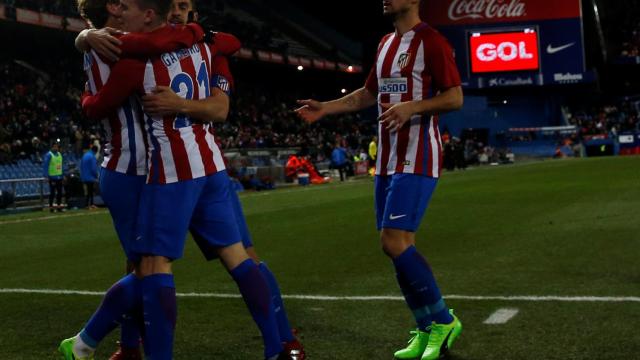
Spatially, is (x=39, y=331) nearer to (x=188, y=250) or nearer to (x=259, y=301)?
(x=259, y=301)

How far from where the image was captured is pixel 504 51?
55000 mm

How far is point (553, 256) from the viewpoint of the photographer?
28.4ft

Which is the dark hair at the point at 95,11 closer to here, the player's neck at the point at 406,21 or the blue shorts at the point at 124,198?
the blue shorts at the point at 124,198

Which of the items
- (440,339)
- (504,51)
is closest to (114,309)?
(440,339)

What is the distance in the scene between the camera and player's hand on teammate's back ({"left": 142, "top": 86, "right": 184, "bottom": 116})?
139 inches

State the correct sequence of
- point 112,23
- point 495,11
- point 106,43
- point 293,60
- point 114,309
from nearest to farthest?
point 106,43
point 112,23
point 114,309
point 293,60
point 495,11

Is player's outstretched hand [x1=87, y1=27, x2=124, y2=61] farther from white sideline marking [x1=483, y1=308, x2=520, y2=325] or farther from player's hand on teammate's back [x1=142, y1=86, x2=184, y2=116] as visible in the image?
white sideline marking [x1=483, y1=308, x2=520, y2=325]

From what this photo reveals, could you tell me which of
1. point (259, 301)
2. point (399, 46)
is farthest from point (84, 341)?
point (399, 46)

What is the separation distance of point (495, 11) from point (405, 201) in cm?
5614

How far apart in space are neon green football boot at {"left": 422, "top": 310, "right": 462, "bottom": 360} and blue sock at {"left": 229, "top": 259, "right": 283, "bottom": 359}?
2.97ft

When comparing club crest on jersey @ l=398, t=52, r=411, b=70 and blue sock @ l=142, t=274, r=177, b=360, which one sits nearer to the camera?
blue sock @ l=142, t=274, r=177, b=360

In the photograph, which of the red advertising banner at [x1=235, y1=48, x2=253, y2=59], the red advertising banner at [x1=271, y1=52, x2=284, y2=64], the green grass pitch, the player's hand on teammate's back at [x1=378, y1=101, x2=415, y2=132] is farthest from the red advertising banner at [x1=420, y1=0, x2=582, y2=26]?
the player's hand on teammate's back at [x1=378, y1=101, x2=415, y2=132]

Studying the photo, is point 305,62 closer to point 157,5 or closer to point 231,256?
point 231,256

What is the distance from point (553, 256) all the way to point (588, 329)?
3593 mm
